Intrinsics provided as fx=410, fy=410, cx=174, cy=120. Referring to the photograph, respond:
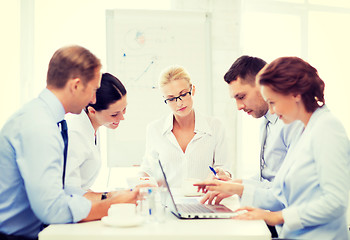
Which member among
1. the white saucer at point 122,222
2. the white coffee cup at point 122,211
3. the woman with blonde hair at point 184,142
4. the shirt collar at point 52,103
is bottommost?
the white saucer at point 122,222

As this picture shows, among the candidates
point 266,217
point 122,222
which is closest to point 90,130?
point 122,222

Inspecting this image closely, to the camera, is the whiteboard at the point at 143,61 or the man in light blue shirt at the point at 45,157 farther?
the whiteboard at the point at 143,61

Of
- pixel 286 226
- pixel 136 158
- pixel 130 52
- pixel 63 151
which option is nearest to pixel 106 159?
pixel 136 158

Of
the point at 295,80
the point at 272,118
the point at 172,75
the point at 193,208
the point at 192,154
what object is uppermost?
the point at 172,75

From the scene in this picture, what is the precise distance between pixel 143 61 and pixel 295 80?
2397mm

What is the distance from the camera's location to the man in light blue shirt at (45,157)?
4.87 feet

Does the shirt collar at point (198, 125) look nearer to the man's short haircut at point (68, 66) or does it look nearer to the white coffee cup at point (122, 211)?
the man's short haircut at point (68, 66)

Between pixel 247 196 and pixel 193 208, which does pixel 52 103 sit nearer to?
pixel 193 208

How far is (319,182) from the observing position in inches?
61.2

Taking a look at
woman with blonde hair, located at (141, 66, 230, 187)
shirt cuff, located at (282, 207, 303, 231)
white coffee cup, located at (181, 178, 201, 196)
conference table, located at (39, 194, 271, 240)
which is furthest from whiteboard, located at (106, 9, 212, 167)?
shirt cuff, located at (282, 207, 303, 231)

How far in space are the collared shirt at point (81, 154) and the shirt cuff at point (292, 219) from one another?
0.97 m

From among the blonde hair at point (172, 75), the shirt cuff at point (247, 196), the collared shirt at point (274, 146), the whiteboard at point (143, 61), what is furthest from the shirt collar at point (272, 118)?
the whiteboard at point (143, 61)

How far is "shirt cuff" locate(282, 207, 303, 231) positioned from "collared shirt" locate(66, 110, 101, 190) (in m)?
0.97

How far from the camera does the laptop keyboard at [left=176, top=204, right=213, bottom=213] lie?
172 cm
